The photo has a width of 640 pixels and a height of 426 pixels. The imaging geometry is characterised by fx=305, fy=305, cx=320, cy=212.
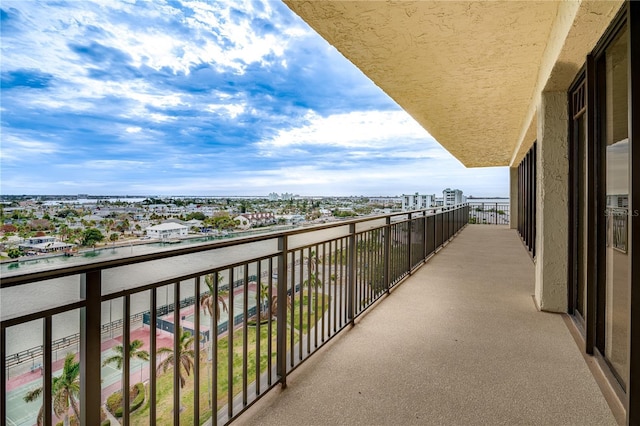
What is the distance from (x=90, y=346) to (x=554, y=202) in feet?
11.6

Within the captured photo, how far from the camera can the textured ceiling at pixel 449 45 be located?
6.83 feet

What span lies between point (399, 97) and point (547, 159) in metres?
1.82

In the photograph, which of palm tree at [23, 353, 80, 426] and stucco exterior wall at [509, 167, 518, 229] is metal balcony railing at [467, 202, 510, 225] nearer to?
stucco exterior wall at [509, 167, 518, 229]

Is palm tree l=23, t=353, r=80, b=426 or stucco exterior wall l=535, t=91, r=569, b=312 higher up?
stucco exterior wall l=535, t=91, r=569, b=312

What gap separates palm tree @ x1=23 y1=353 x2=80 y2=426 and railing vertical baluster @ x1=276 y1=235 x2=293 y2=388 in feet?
3.15

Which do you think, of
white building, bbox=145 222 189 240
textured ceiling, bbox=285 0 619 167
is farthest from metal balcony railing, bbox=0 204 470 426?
textured ceiling, bbox=285 0 619 167

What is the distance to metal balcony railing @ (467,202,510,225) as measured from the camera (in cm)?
1300

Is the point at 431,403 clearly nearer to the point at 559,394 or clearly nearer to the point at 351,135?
the point at 559,394

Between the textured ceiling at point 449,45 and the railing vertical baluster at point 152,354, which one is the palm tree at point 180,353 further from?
the textured ceiling at point 449,45

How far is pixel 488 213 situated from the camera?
1363 centimetres

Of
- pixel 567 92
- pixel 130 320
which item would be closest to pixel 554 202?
pixel 567 92

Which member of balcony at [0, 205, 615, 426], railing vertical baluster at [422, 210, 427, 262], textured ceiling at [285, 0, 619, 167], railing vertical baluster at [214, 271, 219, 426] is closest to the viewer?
balcony at [0, 205, 615, 426]

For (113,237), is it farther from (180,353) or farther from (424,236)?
(424,236)

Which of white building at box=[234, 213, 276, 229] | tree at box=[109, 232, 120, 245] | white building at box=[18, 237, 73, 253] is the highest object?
white building at box=[234, 213, 276, 229]
